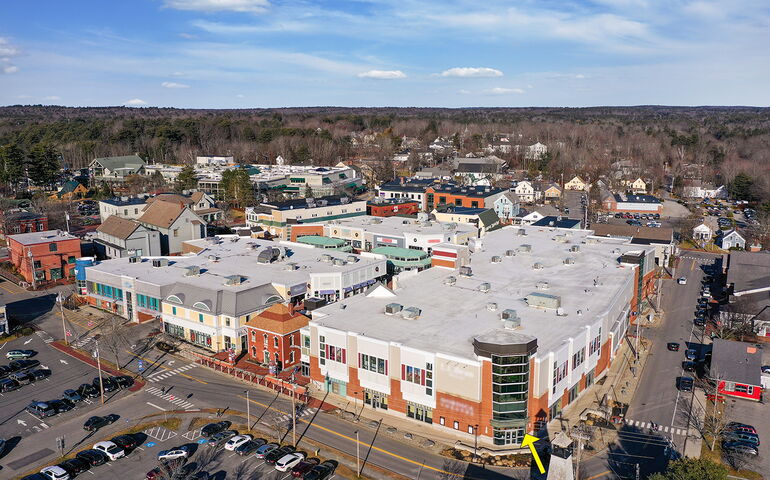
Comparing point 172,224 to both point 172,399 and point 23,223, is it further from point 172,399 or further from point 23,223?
point 172,399

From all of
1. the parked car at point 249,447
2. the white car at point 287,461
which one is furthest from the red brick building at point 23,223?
the white car at point 287,461

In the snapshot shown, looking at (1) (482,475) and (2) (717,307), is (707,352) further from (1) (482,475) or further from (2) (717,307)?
(1) (482,475)

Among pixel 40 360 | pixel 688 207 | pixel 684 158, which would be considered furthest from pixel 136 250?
pixel 684 158

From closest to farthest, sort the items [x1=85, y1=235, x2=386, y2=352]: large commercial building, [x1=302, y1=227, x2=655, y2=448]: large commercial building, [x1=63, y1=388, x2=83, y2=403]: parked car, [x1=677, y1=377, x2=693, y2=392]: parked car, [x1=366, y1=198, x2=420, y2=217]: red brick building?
[x1=302, y1=227, x2=655, y2=448]: large commercial building → [x1=63, y1=388, x2=83, y2=403]: parked car → [x1=677, y1=377, x2=693, y2=392]: parked car → [x1=85, y1=235, x2=386, y2=352]: large commercial building → [x1=366, y1=198, x2=420, y2=217]: red brick building

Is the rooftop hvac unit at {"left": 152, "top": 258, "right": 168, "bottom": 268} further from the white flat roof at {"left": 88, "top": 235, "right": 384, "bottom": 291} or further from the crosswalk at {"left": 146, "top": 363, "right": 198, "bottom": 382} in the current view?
the crosswalk at {"left": 146, "top": 363, "right": 198, "bottom": 382}

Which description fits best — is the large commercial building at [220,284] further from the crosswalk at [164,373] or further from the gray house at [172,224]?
the gray house at [172,224]

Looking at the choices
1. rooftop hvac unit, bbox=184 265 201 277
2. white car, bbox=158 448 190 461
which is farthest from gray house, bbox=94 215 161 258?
white car, bbox=158 448 190 461
